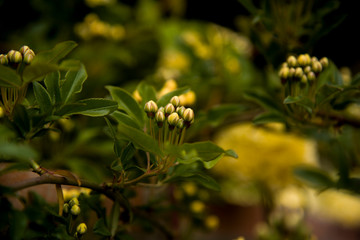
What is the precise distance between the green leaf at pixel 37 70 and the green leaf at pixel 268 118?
31cm

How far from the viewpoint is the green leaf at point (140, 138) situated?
1.29 feet

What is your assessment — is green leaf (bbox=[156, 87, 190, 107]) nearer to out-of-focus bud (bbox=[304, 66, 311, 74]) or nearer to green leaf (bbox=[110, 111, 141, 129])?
green leaf (bbox=[110, 111, 141, 129])

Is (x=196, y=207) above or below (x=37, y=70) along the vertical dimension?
below

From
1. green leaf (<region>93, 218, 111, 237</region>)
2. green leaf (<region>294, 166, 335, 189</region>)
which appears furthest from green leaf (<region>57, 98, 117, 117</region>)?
green leaf (<region>294, 166, 335, 189</region>)

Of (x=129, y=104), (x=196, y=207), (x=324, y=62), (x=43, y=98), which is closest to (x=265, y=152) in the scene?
(x=196, y=207)

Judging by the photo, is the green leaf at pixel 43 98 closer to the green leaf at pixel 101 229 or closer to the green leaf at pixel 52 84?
the green leaf at pixel 52 84

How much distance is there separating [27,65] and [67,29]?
61 cm

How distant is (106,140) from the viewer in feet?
3.11

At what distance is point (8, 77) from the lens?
37 centimetres

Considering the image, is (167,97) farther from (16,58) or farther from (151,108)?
(16,58)

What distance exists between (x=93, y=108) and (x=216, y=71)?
63 cm

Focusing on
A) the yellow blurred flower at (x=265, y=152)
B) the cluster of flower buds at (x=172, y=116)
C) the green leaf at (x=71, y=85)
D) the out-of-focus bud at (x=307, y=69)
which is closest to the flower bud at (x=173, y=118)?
the cluster of flower buds at (x=172, y=116)

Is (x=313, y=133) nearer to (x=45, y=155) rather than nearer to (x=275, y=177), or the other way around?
(x=275, y=177)

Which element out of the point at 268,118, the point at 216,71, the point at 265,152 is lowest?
the point at 265,152
